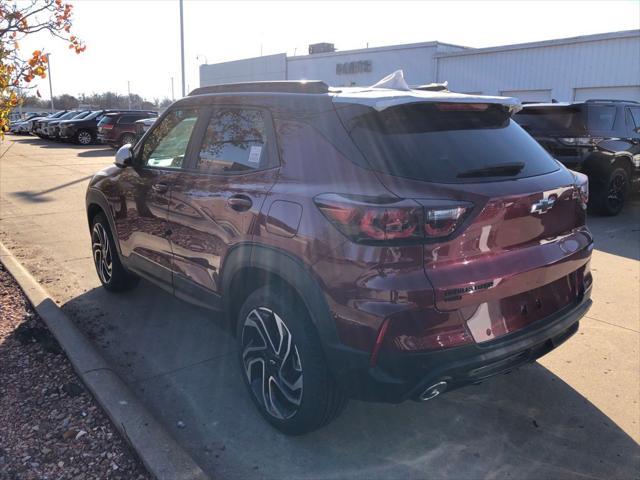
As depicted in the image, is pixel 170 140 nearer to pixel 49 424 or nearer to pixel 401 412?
pixel 49 424

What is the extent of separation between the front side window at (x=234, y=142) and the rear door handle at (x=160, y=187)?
1.24 feet

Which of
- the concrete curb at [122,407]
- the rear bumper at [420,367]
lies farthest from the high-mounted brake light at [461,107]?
the concrete curb at [122,407]

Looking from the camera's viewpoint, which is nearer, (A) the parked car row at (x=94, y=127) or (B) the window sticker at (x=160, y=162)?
(B) the window sticker at (x=160, y=162)

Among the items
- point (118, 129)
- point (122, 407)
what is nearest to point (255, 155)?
point (122, 407)

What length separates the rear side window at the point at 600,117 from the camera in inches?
341

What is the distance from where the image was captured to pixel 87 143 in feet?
86.2

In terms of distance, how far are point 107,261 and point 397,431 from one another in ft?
10.5

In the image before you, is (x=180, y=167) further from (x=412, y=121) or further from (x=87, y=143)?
(x=87, y=143)

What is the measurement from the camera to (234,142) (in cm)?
325

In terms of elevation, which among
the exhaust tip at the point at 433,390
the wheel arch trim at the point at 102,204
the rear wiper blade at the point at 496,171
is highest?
the rear wiper blade at the point at 496,171

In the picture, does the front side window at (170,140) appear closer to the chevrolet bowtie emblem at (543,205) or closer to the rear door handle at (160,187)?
the rear door handle at (160,187)

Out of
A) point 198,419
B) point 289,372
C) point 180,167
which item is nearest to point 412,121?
point 289,372

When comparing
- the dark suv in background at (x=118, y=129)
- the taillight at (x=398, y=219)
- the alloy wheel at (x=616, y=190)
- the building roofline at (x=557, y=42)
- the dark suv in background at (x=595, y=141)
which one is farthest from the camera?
the dark suv in background at (x=118, y=129)

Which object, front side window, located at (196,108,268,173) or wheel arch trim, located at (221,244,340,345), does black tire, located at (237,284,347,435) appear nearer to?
wheel arch trim, located at (221,244,340,345)
